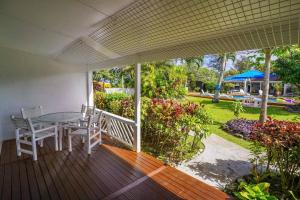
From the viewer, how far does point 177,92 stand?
569cm

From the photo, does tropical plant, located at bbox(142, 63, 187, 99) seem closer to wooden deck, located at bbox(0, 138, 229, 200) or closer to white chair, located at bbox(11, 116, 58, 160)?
wooden deck, located at bbox(0, 138, 229, 200)

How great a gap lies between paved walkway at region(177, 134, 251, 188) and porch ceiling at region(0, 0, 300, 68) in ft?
7.83

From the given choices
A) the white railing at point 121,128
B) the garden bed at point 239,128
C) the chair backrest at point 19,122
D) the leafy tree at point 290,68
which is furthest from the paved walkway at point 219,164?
the leafy tree at point 290,68

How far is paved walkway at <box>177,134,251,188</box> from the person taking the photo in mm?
3352

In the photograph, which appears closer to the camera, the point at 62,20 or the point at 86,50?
the point at 62,20

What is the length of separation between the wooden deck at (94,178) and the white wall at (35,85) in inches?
57.7

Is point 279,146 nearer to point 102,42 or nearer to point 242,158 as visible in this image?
point 242,158

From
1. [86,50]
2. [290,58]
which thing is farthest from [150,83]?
[290,58]

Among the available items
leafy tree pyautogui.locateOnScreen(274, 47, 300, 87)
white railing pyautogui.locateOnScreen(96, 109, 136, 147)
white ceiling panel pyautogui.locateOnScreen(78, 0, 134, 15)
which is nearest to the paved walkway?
white railing pyautogui.locateOnScreen(96, 109, 136, 147)

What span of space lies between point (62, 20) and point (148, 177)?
275cm

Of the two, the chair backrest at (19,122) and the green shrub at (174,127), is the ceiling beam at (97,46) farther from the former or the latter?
the chair backrest at (19,122)

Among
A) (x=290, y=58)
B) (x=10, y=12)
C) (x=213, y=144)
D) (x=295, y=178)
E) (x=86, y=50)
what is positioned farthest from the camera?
(x=290, y=58)

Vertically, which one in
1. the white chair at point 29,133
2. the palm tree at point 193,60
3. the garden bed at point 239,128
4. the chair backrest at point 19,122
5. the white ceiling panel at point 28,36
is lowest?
the garden bed at point 239,128

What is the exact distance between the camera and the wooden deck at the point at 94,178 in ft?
7.91
